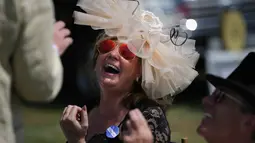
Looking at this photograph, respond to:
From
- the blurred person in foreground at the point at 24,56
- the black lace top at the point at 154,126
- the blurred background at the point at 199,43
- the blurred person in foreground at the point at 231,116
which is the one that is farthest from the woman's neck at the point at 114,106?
the blurred background at the point at 199,43

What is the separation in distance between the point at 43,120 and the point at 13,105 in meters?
5.18

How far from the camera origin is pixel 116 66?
3035 mm

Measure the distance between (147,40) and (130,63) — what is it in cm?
14

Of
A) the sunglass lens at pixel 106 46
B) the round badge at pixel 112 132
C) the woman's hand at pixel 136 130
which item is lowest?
the round badge at pixel 112 132

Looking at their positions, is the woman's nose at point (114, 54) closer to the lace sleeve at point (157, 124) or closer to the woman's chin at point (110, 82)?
the woman's chin at point (110, 82)

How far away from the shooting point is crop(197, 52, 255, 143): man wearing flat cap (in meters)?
2.31

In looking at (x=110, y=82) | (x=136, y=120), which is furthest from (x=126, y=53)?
(x=136, y=120)

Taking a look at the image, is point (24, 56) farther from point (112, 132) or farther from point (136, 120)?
point (112, 132)

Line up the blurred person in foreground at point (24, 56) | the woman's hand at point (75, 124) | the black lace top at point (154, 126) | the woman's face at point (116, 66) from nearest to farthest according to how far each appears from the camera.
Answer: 1. the blurred person in foreground at point (24, 56)
2. the woman's hand at point (75, 124)
3. the black lace top at point (154, 126)
4. the woman's face at point (116, 66)

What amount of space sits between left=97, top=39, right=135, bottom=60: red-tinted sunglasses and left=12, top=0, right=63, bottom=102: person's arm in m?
0.86

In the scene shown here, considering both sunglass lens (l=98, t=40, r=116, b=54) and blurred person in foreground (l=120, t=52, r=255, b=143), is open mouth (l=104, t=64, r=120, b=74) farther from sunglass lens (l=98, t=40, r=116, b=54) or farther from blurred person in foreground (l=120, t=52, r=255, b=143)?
blurred person in foreground (l=120, t=52, r=255, b=143)

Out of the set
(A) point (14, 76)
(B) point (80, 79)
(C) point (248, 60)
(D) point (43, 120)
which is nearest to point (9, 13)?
(A) point (14, 76)

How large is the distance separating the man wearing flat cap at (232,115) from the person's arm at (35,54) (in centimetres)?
59

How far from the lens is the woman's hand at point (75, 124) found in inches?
108
